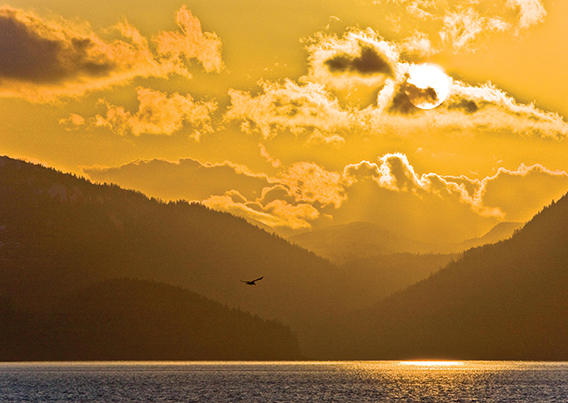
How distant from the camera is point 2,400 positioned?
191 m

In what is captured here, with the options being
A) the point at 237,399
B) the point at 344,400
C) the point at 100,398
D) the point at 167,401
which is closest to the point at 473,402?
the point at 344,400

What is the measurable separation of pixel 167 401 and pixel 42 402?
28.3 meters

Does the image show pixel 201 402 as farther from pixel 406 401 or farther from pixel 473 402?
pixel 473 402

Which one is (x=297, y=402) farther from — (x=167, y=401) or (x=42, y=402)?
(x=42, y=402)

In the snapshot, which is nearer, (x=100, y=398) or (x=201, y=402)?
(x=201, y=402)

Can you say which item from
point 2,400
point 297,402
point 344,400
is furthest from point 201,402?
point 2,400

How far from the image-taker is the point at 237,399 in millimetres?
194875

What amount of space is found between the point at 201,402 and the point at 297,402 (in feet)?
69.5

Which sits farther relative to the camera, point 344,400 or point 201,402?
point 344,400

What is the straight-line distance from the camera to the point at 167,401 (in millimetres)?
185125

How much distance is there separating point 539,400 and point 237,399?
69.9m

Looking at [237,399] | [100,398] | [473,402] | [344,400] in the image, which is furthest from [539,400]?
[100,398]

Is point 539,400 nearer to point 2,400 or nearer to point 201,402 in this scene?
point 201,402

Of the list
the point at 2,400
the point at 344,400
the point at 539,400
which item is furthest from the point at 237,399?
the point at 539,400
